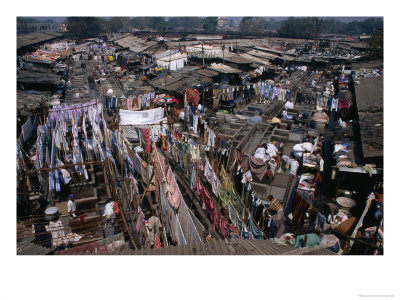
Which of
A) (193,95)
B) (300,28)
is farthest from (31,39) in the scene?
(300,28)

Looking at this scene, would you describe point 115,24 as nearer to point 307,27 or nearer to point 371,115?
point 307,27

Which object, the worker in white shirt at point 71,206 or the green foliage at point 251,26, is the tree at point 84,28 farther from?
the worker in white shirt at point 71,206

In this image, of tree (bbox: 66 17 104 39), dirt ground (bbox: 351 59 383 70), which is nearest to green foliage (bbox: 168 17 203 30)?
tree (bbox: 66 17 104 39)

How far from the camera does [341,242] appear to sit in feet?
34.3

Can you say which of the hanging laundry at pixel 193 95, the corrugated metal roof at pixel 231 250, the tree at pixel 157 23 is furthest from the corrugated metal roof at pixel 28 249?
the tree at pixel 157 23

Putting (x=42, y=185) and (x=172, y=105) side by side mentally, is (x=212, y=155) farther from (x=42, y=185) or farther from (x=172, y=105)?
(x=172, y=105)

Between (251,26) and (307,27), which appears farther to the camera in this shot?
(251,26)

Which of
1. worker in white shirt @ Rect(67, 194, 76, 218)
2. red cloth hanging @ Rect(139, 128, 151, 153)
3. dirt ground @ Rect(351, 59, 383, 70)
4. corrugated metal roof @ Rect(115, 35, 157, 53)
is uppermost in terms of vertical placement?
corrugated metal roof @ Rect(115, 35, 157, 53)

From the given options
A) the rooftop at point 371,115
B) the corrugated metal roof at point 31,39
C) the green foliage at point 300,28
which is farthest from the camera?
the green foliage at point 300,28

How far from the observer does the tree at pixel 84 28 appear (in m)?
68.4

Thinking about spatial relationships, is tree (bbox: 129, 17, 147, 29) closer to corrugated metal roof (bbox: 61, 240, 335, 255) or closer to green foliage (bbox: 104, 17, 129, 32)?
green foliage (bbox: 104, 17, 129, 32)

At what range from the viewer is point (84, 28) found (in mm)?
70562

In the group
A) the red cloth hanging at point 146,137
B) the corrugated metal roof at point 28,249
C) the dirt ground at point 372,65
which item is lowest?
the corrugated metal roof at point 28,249

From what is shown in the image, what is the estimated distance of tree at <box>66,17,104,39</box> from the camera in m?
68.4
